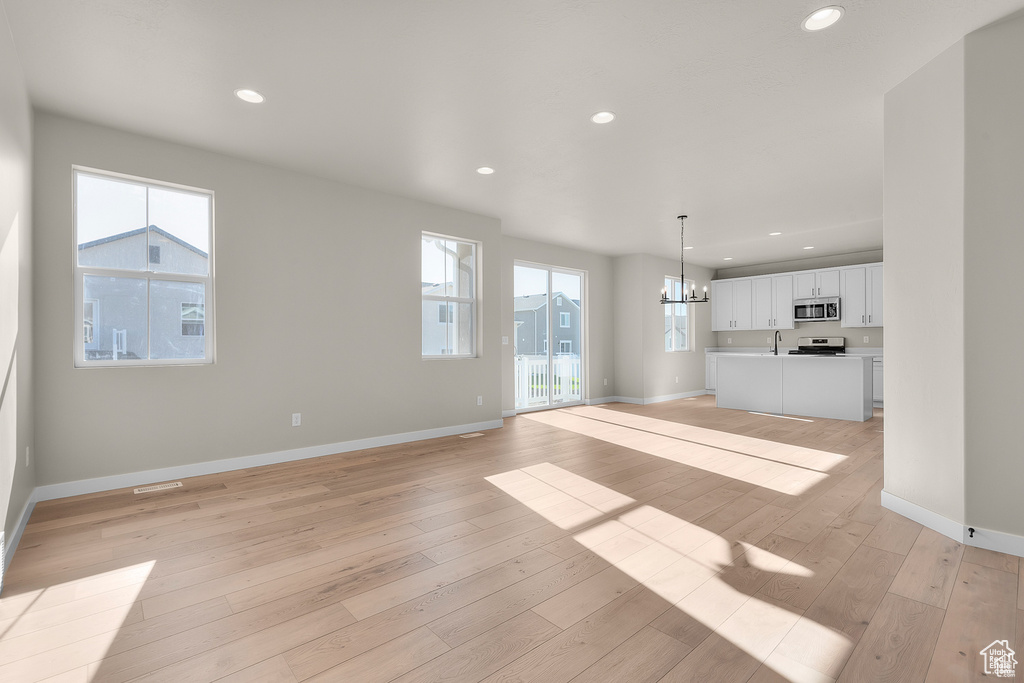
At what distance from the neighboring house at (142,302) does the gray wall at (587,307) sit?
156 inches

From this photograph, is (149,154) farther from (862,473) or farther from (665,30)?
(862,473)

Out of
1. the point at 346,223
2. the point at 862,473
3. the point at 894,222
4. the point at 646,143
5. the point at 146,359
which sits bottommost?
the point at 862,473

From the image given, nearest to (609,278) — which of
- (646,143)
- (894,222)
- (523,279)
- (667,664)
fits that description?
(523,279)

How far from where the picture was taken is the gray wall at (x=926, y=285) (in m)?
2.59

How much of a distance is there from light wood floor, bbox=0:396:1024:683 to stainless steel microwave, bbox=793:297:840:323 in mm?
5468

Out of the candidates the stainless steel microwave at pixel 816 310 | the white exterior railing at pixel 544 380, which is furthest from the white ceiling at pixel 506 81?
the stainless steel microwave at pixel 816 310

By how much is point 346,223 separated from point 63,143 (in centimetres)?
209

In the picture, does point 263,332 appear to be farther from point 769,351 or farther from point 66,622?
point 769,351

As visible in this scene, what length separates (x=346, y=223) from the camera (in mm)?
4793

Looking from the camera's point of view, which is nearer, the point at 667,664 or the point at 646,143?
the point at 667,664

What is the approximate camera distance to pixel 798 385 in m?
6.93

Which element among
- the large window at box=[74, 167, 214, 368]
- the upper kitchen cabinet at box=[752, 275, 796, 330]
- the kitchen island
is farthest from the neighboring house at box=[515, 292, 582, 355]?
the large window at box=[74, 167, 214, 368]

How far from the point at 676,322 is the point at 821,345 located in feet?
8.30

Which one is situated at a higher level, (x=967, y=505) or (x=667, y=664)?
(x=967, y=505)
